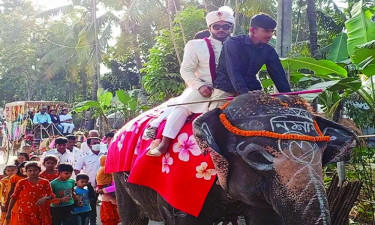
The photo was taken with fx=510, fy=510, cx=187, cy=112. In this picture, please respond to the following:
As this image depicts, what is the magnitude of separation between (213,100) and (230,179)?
→ 64 centimetres

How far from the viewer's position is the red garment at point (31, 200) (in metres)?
6.03

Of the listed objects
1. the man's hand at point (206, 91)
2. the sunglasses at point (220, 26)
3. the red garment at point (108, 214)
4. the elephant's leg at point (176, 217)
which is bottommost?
the red garment at point (108, 214)

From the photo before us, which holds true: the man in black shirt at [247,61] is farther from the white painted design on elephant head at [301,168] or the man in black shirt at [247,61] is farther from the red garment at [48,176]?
the red garment at [48,176]

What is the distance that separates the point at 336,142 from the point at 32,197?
3923 mm

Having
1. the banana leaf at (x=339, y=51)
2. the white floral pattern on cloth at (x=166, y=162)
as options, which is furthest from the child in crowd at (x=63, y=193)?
the banana leaf at (x=339, y=51)

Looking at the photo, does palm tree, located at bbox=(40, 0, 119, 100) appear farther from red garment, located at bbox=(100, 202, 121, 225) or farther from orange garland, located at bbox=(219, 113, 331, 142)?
orange garland, located at bbox=(219, 113, 331, 142)

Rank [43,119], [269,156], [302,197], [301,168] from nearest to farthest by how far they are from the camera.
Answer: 1. [302,197]
2. [301,168]
3. [269,156]
4. [43,119]

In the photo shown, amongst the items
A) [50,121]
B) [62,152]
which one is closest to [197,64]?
[62,152]

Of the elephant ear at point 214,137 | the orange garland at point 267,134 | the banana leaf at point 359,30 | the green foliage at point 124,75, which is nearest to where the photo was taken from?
the orange garland at point 267,134

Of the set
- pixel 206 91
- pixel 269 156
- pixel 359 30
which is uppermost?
pixel 359 30

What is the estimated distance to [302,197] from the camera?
9.11 ft

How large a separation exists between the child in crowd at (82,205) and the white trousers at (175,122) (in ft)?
9.91

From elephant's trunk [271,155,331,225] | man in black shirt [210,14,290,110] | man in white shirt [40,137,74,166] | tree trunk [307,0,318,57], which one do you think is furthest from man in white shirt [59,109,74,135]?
elephant's trunk [271,155,331,225]

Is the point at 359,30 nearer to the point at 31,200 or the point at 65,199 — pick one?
the point at 65,199
